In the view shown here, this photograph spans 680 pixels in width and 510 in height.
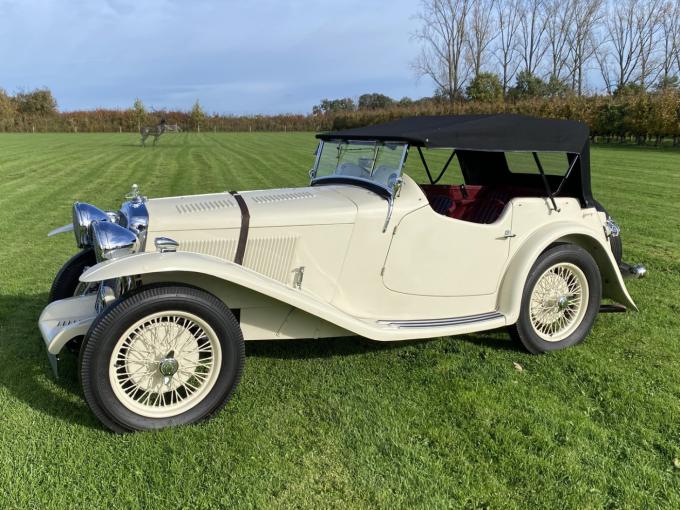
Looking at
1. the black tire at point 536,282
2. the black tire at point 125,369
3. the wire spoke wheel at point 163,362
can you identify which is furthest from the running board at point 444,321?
the wire spoke wheel at point 163,362

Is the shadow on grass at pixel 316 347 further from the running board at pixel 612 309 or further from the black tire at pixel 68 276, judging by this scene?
the running board at pixel 612 309

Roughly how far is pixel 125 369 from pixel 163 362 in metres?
0.22

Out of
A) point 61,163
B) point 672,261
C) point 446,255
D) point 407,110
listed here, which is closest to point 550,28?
point 407,110

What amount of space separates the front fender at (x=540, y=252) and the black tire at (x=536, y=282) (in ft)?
0.25

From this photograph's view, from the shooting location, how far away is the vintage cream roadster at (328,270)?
297 centimetres

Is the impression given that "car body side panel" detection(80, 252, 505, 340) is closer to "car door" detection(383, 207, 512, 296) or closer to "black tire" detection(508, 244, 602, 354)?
"car door" detection(383, 207, 512, 296)

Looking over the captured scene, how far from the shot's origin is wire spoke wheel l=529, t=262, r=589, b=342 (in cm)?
417

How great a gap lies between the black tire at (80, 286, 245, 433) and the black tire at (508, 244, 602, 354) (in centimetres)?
224

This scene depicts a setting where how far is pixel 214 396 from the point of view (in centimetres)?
308

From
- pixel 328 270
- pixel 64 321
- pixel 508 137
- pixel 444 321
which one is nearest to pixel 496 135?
pixel 508 137

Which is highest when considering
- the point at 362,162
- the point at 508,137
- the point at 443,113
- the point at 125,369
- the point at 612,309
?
the point at 443,113

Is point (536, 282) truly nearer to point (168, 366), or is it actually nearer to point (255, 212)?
point (255, 212)

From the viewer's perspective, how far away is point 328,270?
3.57 metres

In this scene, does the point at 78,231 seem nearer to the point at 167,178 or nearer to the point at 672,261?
the point at 672,261
